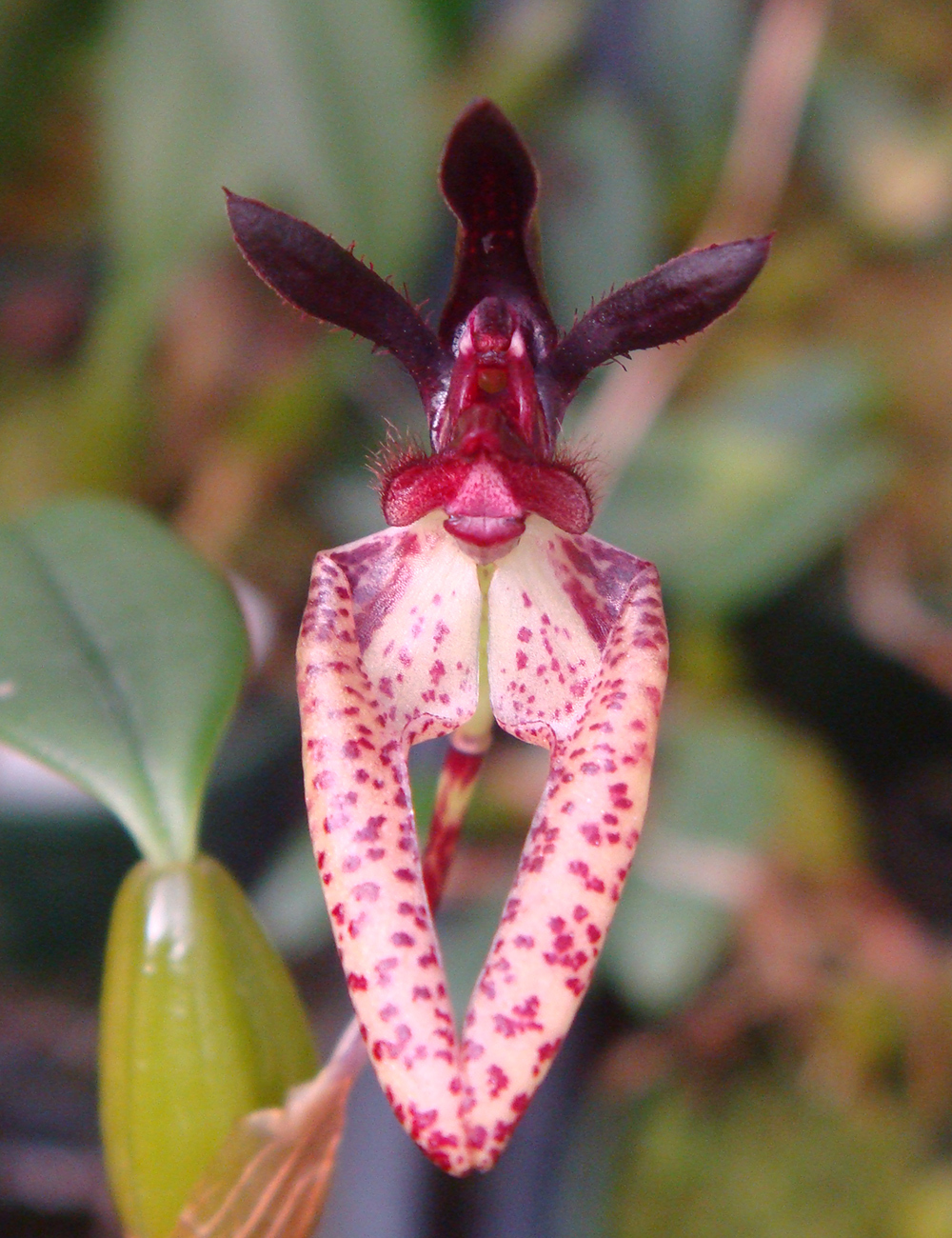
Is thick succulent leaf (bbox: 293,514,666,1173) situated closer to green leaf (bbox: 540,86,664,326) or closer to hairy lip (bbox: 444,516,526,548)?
hairy lip (bbox: 444,516,526,548)

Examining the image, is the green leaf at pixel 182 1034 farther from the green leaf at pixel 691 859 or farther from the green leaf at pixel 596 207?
the green leaf at pixel 596 207

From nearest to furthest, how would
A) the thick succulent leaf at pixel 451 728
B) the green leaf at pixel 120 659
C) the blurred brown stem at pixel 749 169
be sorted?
1. the thick succulent leaf at pixel 451 728
2. the green leaf at pixel 120 659
3. the blurred brown stem at pixel 749 169

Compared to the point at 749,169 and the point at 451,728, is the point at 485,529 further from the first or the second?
the point at 749,169

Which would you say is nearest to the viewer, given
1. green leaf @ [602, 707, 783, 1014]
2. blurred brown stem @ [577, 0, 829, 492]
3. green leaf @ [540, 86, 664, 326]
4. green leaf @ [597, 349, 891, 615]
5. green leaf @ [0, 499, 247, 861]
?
green leaf @ [0, 499, 247, 861]

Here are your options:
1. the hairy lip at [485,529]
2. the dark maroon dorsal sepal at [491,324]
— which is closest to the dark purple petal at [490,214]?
the dark maroon dorsal sepal at [491,324]

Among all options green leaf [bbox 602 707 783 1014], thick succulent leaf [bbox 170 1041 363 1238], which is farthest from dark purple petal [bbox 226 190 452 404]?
green leaf [bbox 602 707 783 1014]

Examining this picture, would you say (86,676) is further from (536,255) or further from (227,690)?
(536,255)

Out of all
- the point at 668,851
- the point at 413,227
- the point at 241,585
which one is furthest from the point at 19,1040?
the point at 413,227
